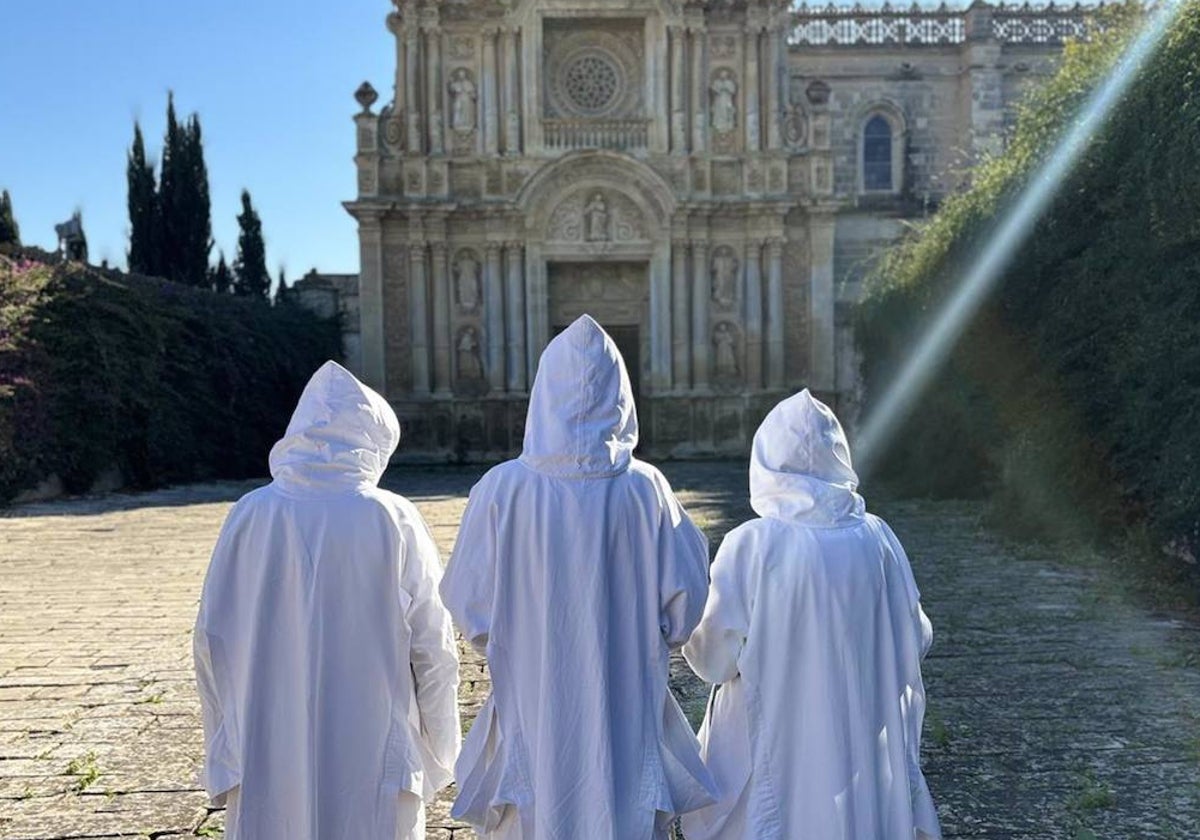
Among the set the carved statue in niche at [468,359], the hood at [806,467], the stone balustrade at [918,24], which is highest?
the stone balustrade at [918,24]

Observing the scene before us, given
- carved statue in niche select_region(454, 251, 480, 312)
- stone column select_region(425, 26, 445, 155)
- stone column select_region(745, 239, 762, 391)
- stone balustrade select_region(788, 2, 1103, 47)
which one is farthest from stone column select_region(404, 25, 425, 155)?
stone balustrade select_region(788, 2, 1103, 47)

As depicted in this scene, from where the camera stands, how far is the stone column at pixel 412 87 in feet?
75.6

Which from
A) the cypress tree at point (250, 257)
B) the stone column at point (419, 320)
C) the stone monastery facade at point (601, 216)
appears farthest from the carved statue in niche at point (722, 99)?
the cypress tree at point (250, 257)

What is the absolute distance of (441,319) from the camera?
23.4 meters

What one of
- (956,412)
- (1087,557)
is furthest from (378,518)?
(956,412)

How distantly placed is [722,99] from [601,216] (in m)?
3.87

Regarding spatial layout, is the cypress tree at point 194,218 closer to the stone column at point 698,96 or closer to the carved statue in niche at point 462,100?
the carved statue in niche at point 462,100

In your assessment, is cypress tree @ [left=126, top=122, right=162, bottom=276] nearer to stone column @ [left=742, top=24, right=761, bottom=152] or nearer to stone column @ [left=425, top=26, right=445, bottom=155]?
stone column @ [left=425, top=26, right=445, bottom=155]

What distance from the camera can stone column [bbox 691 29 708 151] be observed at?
23062 mm

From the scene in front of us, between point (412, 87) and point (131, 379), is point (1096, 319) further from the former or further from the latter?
point (412, 87)

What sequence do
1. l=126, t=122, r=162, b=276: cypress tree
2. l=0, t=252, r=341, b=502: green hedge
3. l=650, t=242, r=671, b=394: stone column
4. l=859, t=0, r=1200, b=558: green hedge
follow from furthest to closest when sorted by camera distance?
1. l=126, t=122, r=162, b=276: cypress tree
2. l=650, t=242, r=671, b=394: stone column
3. l=0, t=252, r=341, b=502: green hedge
4. l=859, t=0, r=1200, b=558: green hedge

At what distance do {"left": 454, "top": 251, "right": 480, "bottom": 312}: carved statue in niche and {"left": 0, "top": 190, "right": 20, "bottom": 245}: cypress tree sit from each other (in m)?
8.67

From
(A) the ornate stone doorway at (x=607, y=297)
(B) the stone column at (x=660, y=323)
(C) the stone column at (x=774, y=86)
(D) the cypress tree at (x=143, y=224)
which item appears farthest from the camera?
(D) the cypress tree at (x=143, y=224)

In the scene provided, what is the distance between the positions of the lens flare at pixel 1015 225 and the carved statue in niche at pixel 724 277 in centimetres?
805
